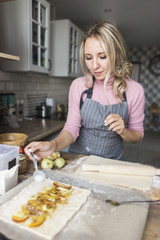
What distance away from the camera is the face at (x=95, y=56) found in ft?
3.72

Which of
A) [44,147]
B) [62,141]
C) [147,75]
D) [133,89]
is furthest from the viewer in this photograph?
[147,75]

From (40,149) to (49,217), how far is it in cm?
40

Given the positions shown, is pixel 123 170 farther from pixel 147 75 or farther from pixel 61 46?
pixel 147 75

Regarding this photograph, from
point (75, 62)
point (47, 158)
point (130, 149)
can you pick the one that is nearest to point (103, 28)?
point (47, 158)

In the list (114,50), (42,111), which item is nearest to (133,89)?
(114,50)

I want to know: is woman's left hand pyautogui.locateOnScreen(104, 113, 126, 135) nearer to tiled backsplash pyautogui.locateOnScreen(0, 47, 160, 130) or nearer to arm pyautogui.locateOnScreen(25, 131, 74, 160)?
arm pyautogui.locateOnScreen(25, 131, 74, 160)

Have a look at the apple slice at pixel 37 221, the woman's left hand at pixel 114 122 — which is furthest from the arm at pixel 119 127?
the apple slice at pixel 37 221

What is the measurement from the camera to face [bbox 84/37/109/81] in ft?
3.72

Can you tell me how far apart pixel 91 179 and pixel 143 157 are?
10.8 ft

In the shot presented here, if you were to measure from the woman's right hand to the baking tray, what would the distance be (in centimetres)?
15

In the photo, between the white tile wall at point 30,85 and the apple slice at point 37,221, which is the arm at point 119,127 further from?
the white tile wall at point 30,85

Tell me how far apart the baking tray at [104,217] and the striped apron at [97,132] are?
587 mm

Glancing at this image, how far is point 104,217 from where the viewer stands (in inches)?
24.0

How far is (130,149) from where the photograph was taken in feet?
14.1
